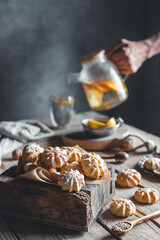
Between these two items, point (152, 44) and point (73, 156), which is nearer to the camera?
point (73, 156)

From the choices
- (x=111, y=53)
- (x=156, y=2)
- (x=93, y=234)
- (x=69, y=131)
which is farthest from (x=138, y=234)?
(x=156, y=2)

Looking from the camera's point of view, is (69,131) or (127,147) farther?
(69,131)

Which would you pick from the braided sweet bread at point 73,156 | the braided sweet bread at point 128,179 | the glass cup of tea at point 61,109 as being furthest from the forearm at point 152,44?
the braided sweet bread at point 73,156

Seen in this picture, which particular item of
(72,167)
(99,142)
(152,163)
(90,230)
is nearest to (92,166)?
(72,167)

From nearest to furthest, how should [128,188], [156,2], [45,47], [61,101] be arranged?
[128,188] → [61,101] → [45,47] → [156,2]

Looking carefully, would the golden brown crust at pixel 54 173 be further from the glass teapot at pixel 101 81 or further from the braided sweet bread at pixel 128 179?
the glass teapot at pixel 101 81

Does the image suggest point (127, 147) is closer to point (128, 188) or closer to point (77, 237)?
point (128, 188)

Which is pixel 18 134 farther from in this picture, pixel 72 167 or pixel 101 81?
pixel 72 167
